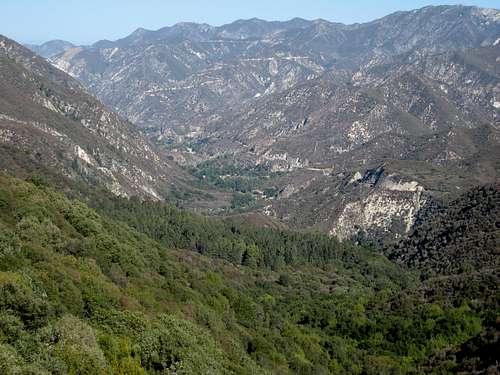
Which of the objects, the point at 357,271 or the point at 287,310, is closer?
the point at 287,310

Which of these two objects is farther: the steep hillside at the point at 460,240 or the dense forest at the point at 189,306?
the steep hillside at the point at 460,240

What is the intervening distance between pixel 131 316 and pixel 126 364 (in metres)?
8.27

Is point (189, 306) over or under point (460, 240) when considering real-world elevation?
under

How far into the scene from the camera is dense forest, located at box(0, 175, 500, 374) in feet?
140

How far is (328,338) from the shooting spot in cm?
9450

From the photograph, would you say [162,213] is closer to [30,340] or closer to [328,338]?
[328,338]

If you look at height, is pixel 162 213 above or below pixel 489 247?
below

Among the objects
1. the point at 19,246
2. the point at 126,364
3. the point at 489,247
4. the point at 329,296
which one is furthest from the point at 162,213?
the point at 126,364

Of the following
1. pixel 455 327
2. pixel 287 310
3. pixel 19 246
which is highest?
pixel 19 246

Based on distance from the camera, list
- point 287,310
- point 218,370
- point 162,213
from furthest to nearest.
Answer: point 162,213 < point 287,310 < point 218,370

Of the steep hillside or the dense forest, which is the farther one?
the steep hillside

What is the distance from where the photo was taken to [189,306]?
70.2 metres

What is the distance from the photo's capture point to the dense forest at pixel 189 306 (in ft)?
140

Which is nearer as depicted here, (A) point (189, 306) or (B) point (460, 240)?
(A) point (189, 306)
